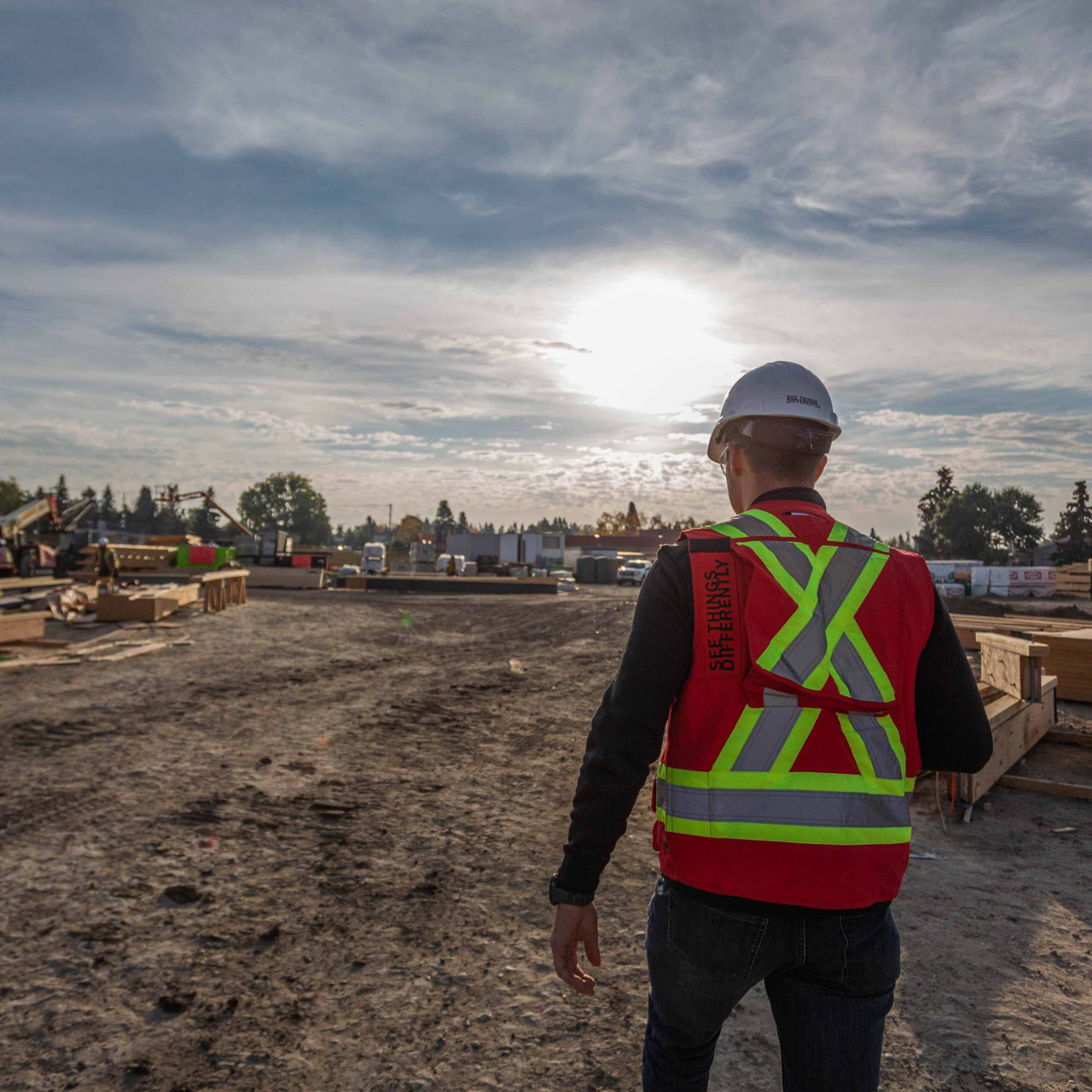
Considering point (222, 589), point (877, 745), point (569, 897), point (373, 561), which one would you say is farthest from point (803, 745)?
point (373, 561)

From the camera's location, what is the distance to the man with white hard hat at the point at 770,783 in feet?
5.08

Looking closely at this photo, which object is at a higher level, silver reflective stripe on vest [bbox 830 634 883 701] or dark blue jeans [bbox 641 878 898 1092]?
silver reflective stripe on vest [bbox 830 634 883 701]

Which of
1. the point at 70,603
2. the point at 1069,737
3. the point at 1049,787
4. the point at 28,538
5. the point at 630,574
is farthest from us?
the point at 630,574

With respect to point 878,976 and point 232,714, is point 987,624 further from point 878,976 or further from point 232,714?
point 878,976

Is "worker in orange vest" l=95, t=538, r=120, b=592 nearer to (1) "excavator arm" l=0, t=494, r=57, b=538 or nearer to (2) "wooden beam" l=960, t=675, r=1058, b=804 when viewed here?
(1) "excavator arm" l=0, t=494, r=57, b=538

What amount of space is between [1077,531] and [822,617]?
271ft

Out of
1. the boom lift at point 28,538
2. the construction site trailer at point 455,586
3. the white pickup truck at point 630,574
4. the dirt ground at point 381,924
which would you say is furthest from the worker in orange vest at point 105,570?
the white pickup truck at point 630,574

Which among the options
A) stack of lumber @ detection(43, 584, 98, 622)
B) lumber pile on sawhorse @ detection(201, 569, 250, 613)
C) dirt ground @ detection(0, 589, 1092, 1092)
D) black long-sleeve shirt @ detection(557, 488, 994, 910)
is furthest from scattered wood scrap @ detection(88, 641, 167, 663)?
black long-sleeve shirt @ detection(557, 488, 994, 910)

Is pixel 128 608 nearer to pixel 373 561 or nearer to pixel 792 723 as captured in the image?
pixel 792 723

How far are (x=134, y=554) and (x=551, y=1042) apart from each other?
2827cm

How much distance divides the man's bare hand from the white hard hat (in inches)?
49.5

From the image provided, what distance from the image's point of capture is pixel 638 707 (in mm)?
1635

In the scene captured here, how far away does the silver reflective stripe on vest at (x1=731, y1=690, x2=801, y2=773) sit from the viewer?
1547 mm

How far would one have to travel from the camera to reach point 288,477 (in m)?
138
